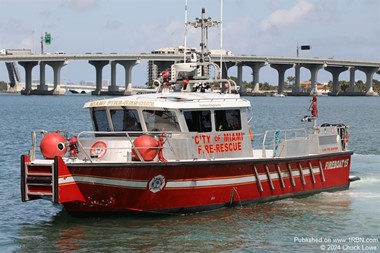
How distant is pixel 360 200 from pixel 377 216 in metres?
2.18

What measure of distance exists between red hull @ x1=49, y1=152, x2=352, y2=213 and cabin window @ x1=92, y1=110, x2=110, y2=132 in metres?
1.95

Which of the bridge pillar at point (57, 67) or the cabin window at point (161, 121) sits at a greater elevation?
the bridge pillar at point (57, 67)

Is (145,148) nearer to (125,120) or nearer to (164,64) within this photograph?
(125,120)

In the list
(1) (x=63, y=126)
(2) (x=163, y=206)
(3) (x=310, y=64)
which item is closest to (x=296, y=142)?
(2) (x=163, y=206)

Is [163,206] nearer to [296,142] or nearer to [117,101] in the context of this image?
[117,101]

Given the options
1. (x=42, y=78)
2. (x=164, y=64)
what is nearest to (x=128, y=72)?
(x=164, y=64)

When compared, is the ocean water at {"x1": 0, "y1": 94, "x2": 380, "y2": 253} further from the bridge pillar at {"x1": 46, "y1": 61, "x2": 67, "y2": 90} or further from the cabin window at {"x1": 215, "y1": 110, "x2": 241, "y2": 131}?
→ the bridge pillar at {"x1": 46, "y1": 61, "x2": 67, "y2": 90}

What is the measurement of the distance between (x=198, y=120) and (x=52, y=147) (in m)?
A: 3.50

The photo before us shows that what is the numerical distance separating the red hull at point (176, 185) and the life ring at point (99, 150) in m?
0.78

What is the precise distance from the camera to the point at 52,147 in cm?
1622

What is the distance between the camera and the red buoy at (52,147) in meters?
16.2

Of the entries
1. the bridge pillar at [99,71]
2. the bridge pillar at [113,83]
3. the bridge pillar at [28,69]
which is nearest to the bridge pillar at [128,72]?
the bridge pillar at [99,71]

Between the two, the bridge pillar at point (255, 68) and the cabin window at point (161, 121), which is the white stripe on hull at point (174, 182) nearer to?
the cabin window at point (161, 121)

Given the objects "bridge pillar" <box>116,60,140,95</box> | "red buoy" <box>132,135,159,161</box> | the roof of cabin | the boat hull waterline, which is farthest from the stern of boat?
"bridge pillar" <box>116,60,140,95</box>
